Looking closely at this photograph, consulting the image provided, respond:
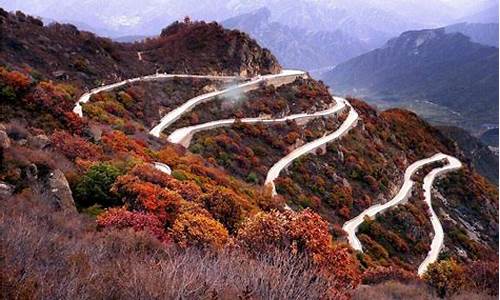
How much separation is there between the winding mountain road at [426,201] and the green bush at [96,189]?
56.7 feet

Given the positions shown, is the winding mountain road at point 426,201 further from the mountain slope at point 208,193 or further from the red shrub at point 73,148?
the red shrub at point 73,148

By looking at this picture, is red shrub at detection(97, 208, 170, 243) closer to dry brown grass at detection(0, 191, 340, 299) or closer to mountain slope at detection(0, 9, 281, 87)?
dry brown grass at detection(0, 191, 340, 299)

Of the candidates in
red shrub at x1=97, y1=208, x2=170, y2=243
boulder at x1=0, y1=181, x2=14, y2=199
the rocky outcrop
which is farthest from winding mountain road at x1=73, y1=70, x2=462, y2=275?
red shrub at x1=97, y1=208, x2=170, y2=243

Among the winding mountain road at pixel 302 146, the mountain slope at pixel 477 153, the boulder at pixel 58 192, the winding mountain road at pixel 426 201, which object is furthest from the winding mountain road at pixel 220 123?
the mountain slope at pixel 477 153

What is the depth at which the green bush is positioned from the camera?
53.2ft

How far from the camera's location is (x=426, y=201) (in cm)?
5012

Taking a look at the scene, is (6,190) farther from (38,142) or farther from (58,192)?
(38,142)

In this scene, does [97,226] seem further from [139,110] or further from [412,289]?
[139,110]

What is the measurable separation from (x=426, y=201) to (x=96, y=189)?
39.8 m

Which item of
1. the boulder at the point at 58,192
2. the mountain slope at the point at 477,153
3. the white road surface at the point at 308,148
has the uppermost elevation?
the boulder at the point at 58,192

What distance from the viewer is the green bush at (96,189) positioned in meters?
16.2

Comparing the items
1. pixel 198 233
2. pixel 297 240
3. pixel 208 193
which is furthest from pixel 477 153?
pixel 198 233

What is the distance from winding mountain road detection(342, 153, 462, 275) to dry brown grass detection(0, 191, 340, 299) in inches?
755

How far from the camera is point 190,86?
168ft
